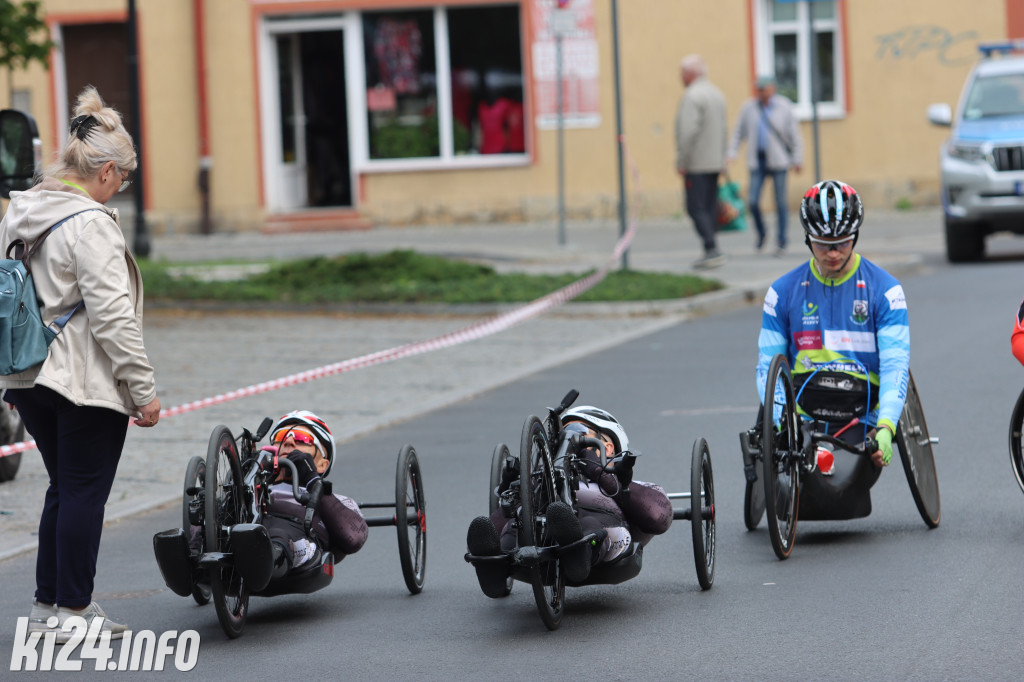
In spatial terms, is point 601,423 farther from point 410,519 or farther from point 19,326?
point 19,326

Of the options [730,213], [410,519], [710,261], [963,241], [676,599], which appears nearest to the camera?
[676,599]

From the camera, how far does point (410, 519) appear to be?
251 inches

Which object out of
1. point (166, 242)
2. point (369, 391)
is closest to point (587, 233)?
point (166, 242)

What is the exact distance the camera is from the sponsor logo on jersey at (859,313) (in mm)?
6867

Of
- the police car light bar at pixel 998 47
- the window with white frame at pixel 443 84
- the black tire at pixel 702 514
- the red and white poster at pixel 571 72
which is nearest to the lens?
the black tire at pixel 702 514

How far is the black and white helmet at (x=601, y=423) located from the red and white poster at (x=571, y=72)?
19.4m

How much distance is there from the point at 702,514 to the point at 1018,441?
1757mm

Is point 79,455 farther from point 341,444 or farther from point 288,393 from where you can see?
point 288,393

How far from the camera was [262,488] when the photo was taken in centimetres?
586

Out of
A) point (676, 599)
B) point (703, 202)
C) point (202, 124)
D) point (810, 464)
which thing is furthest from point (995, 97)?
point (676, 599)

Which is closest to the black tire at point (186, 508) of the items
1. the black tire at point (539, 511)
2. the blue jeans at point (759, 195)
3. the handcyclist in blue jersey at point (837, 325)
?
the black tire at point (539, 511)
